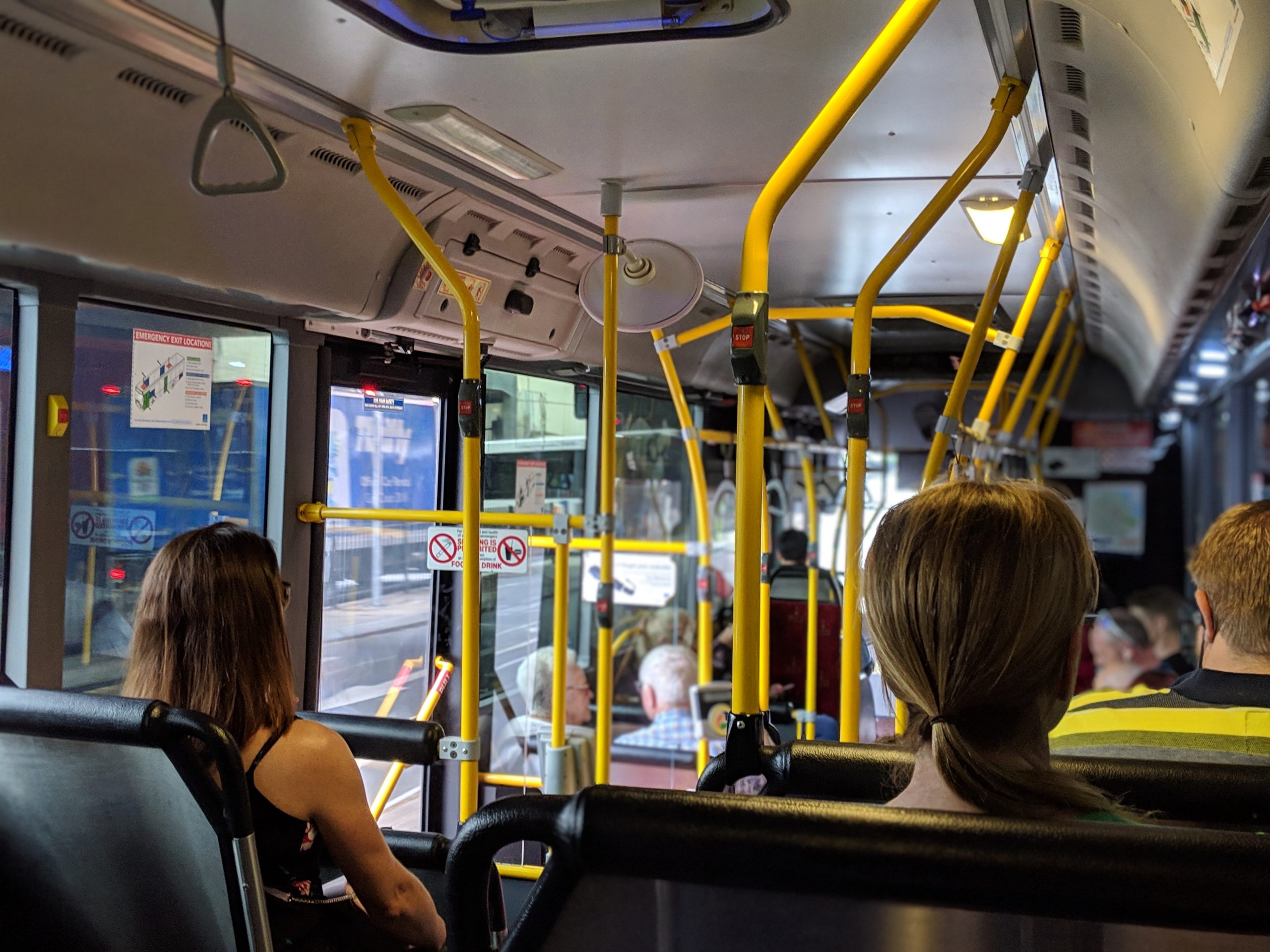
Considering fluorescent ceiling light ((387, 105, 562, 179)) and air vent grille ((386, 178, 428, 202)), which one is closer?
fluorescent ceiling light ((387, 105, 562, 179))

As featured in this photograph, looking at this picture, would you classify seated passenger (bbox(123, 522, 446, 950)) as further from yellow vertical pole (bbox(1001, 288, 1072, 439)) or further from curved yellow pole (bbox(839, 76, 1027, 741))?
yellow vertical pole (bbox(1001, 288, 1072, 439))

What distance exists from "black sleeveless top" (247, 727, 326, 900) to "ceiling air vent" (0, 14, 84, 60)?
1.27 metres

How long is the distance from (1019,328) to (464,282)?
161 cm

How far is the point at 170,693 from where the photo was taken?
1.99 m

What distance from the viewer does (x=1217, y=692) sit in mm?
2125

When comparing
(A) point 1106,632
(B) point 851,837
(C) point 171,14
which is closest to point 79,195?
(C) point 171,14

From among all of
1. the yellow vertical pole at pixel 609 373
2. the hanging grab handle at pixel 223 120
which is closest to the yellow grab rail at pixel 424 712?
the yellow vertical pole at pixel 609 373

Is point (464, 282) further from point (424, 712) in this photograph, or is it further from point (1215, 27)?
point (1215, 27)

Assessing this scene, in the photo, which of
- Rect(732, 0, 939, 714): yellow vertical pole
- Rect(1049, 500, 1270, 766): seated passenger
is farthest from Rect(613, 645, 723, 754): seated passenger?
Rect(732, 0, 939, 714): yellow vertical pole

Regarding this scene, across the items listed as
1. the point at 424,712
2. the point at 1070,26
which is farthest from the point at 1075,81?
the point at 424,712

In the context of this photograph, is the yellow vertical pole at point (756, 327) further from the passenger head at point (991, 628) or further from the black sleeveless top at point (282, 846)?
the black sleeveless top at point (282, 846)

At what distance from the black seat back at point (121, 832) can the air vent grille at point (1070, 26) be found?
6.63 feet

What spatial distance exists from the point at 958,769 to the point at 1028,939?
307 mm

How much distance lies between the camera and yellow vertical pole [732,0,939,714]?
68.7 inches
